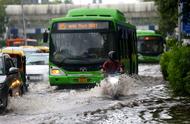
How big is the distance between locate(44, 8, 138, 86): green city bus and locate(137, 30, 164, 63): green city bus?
30.1 m

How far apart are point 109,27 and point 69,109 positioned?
7.66 m

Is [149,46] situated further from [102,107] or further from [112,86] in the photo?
[102,107]

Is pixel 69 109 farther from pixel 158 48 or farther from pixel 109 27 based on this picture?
pixel 158 48

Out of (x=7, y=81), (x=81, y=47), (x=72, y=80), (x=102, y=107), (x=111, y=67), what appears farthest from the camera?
(x=72, y=80)

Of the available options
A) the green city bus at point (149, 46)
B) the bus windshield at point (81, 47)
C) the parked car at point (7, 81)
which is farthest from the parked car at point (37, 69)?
the green city bus at point (149, 46)

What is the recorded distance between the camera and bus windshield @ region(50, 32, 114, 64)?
24172mm

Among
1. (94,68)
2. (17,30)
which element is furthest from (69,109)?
(17,30)

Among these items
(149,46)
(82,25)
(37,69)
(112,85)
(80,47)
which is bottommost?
(149,46)

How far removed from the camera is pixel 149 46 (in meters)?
55.2

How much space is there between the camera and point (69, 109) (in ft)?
56.7

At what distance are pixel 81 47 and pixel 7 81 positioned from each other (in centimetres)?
842

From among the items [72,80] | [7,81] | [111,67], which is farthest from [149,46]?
[7,81]

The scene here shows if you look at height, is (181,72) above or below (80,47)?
below

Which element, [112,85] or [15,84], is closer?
[15,84]
